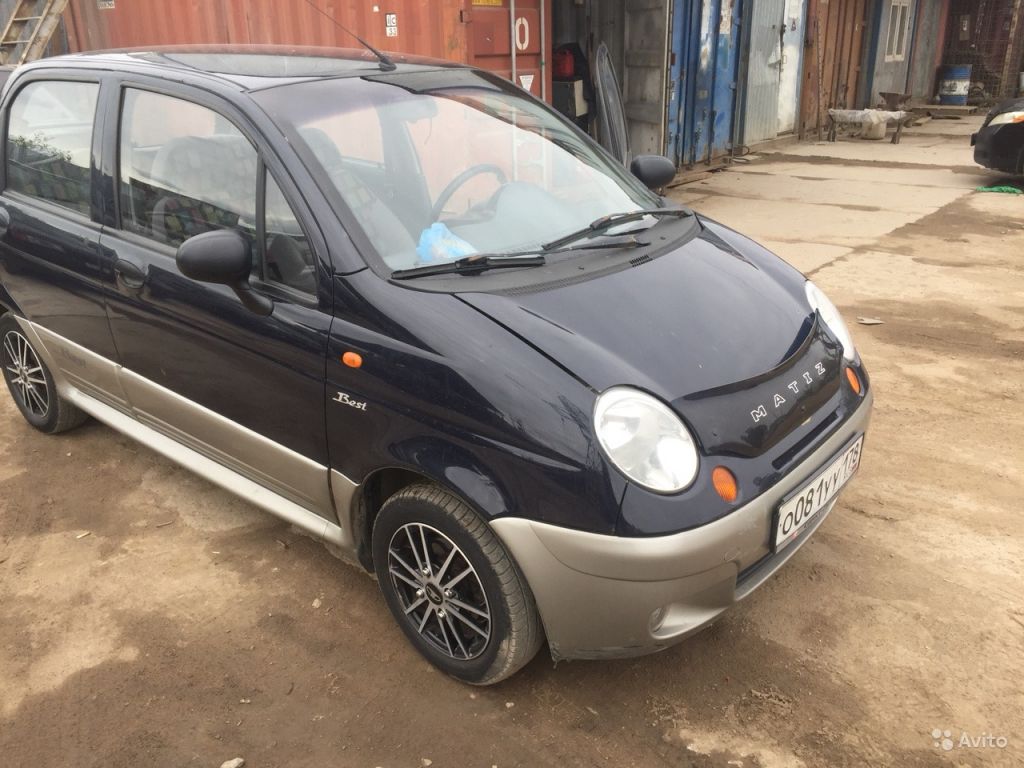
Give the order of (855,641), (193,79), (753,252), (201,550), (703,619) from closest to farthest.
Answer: (703,619)
(855,641)
(193,79)
(753,252)
(201,550)

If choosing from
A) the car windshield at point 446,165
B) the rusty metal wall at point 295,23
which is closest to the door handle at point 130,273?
the car windshield at point 446,165

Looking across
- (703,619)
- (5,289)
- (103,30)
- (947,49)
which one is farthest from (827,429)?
(947,49)

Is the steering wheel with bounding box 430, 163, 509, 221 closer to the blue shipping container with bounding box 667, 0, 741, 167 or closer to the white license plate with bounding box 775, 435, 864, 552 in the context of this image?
the white license plate with bounding box 775, 435, 864, 552

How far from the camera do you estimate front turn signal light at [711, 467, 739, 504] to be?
2156 millimetres

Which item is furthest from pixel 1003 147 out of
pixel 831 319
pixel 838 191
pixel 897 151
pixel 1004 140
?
pixel 831 319

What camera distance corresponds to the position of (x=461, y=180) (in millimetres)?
2924

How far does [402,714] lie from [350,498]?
648 mm

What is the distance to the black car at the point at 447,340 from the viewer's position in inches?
84.8

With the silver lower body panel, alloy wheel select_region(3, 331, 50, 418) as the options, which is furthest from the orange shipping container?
the silver lower body panel

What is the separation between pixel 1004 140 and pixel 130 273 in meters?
9.81

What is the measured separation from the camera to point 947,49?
20.6 metres

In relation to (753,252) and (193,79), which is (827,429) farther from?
(193,79)

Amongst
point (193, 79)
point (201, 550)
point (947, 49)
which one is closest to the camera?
point (193, 79)

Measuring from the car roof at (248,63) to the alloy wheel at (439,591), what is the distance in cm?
156
